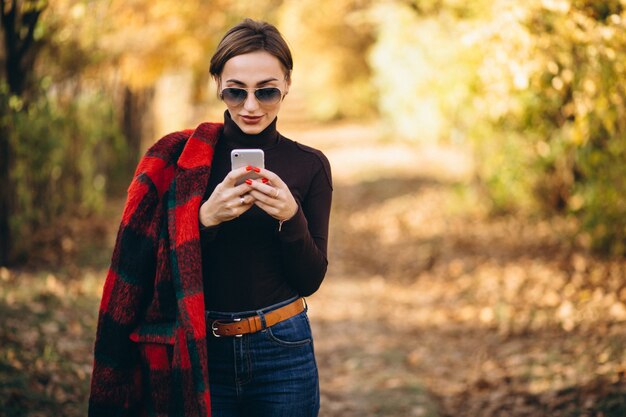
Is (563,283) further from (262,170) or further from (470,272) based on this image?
(262,170)

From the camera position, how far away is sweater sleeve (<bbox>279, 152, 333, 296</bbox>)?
2.48 m

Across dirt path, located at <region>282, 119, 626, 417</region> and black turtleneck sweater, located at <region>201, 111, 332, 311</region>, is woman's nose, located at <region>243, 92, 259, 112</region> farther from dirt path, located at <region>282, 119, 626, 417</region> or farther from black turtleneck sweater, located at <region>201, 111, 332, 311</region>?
dirt path, located at <region>282, 119, 626, 417</region>

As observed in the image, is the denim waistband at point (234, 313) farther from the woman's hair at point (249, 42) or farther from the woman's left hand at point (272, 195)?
the woman's hair at point (249, 42)


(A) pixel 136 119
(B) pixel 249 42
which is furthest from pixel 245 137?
(A) pixel 136 119

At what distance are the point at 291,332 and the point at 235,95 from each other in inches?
35.3

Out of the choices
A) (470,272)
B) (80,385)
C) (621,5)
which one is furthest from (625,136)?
(80,385)

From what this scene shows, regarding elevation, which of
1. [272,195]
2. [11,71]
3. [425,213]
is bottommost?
[272,195]

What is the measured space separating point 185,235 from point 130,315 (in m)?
0.37

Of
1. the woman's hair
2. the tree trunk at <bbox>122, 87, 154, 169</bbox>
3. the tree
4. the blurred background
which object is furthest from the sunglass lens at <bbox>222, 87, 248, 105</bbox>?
the tree trunk at <bbox>122, 87, 154, 169</bbox>

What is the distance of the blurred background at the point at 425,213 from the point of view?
5598 millimetres

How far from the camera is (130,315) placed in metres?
2.56

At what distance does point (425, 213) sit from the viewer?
14.7 metres

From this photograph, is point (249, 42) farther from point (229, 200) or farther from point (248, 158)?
point (229, 200)

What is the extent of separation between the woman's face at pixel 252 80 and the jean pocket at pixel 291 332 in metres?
0.72
